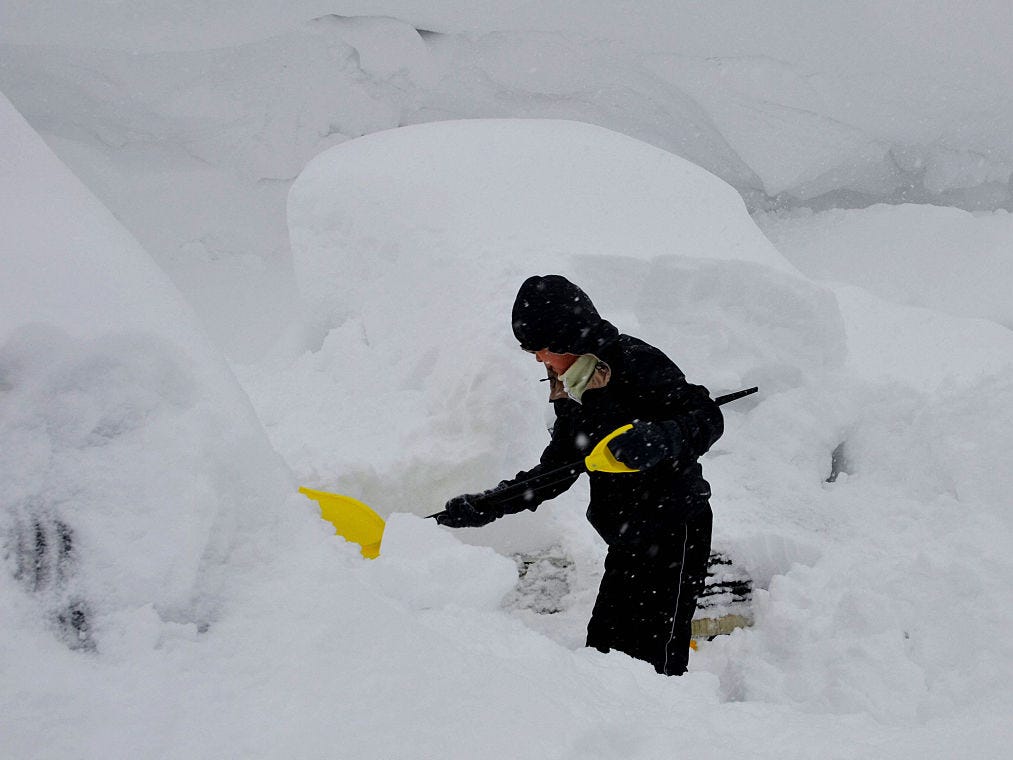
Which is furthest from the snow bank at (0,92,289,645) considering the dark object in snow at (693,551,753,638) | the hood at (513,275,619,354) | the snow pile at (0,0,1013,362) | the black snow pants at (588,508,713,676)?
the snow pile at (0,0,1013,362)

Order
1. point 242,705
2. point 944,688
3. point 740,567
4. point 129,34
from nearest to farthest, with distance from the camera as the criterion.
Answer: point 242,705, point 944,688, point 740,567, point 129,34

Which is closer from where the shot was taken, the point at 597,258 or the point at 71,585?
the point at 71,585

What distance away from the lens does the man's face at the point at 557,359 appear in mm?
2229

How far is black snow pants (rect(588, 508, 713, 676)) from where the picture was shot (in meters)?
2.33

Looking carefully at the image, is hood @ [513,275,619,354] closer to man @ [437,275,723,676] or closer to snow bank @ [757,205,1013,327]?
man @ [437,275,723,676]

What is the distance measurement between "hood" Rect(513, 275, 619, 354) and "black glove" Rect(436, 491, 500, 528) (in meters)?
0.55

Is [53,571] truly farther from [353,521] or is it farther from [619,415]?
[619,415]

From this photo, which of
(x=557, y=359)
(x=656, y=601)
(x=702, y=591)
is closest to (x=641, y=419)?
(x=557, y=359)

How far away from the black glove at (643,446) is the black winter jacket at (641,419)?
78mm

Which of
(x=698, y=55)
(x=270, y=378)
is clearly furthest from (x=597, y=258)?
(x=698, y=55)

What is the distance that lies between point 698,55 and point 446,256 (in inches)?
167

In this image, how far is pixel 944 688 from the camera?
2061mm

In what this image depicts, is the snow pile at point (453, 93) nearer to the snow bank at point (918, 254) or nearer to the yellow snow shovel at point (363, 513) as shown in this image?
the snow bank at point (918, 254)

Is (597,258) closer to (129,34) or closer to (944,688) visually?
(944,688)
